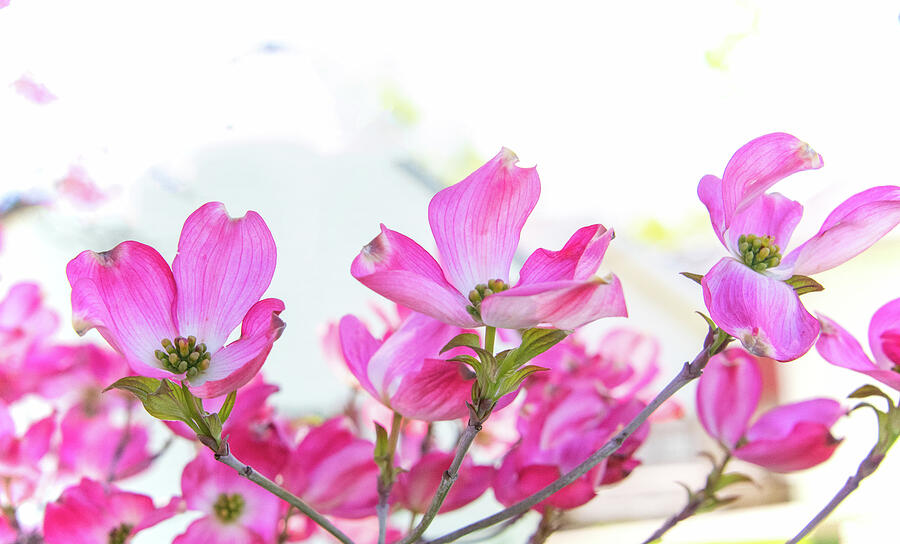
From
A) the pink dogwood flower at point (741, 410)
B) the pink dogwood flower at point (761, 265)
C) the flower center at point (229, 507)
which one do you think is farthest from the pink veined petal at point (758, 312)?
the flower center at point (229, 507)

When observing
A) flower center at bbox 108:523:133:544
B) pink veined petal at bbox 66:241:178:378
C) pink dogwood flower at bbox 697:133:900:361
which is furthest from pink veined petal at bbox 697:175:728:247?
flower center at bbox 108:523:133:544

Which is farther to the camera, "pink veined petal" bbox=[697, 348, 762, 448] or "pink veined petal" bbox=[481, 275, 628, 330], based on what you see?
"pink veined petal" bbox=[697, 348, 762, 448]

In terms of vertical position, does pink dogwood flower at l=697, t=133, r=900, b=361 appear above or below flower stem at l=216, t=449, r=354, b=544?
above

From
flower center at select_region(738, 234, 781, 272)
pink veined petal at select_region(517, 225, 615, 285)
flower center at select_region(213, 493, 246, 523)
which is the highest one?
flower center at select_region(738, 234, 781, 272)

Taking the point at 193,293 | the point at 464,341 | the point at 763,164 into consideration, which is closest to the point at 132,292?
the point at 193,293

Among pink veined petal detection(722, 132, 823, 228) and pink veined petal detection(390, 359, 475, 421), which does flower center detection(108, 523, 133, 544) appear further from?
pink veined petal detection(722, 132, 823, 228)

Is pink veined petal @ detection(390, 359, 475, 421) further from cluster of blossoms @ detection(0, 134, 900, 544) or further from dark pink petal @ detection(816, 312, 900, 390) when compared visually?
dark pink petal @ detection(816, 312, 900, 390)

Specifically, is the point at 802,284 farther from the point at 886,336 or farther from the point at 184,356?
the point at 184,356
